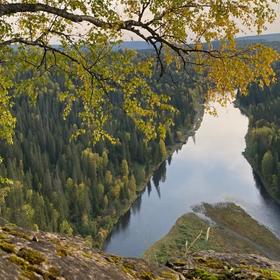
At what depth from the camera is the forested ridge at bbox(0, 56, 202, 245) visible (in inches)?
3910

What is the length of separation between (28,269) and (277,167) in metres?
Result: 131

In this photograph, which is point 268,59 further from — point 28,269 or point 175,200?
point 175,200

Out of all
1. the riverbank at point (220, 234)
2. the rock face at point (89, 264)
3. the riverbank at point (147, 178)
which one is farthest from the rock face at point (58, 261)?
the riverbank at point (147, 178)

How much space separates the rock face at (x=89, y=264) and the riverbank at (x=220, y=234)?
237 ft

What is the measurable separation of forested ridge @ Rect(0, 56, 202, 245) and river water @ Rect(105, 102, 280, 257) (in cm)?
437

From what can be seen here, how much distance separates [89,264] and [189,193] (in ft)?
386

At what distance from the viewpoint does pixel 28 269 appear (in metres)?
7.46

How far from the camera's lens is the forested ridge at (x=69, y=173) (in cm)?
9931

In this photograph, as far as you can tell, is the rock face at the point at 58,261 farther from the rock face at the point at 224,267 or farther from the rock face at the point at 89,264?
the rock face at the point at 224,267

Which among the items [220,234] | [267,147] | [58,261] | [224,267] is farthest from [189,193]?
[58,261]

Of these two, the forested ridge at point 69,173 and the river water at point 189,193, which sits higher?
the forested ridge at point 69,173

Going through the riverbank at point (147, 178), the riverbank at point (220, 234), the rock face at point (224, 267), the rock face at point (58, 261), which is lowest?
the riverbank at point (220, 234)

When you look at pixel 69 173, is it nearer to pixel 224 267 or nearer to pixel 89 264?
pixel 224 267

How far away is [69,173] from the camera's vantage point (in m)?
128
